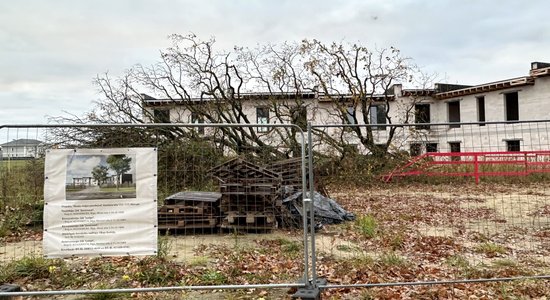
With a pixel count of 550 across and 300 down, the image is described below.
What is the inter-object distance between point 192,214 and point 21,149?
12.3ft

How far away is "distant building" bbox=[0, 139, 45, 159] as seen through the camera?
4785 mm

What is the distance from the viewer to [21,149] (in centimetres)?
495

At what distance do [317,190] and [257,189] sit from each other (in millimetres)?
2580

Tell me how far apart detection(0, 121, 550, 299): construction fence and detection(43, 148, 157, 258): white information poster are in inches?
0.9

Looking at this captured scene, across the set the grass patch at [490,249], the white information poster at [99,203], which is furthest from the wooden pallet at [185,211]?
the grass patch at [490,249]

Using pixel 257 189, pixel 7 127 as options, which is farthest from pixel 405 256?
pixel 7 127

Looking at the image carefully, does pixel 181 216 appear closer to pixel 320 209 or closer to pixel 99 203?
pixel 320 209

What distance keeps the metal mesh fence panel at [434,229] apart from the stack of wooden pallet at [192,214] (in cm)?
237

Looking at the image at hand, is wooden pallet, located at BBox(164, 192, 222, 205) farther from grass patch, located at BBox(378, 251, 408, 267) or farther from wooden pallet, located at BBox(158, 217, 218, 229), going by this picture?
grass patch, located at BBox(378, 251, 408, 267)

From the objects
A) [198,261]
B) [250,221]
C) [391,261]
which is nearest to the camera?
[391,261]

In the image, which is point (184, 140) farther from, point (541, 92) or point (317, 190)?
point (541, 92)

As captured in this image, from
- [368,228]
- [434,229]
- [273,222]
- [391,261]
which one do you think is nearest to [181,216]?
[273,222]

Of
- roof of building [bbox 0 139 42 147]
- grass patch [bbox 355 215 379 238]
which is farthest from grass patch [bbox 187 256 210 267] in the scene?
grass patch [bbox 355 215 379 238]

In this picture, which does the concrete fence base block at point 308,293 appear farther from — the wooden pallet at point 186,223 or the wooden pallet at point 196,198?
the wooden pallet at point 186,223
